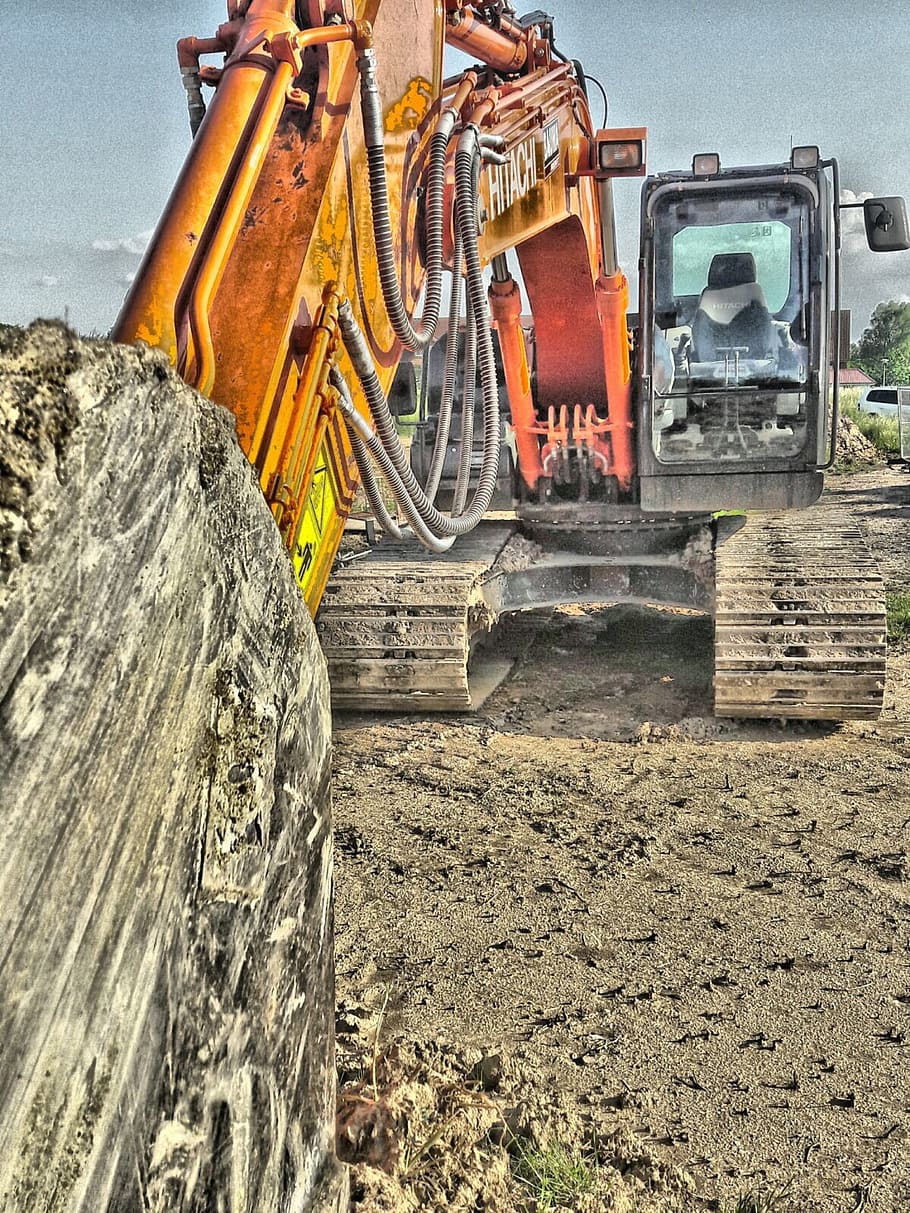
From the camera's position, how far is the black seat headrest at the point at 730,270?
670 centimetres

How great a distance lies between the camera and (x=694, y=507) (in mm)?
6926

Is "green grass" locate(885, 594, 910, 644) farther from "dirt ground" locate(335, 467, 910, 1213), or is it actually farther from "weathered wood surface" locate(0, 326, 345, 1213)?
"weathered wood surface" locate(0, 326, 345, 1213)

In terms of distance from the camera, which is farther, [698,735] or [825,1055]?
[698,735]

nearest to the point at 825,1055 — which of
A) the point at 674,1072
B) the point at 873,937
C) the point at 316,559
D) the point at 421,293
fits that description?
the point at 674,1072

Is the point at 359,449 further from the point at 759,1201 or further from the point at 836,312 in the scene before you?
the point at 836,312

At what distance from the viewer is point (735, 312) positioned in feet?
22.1

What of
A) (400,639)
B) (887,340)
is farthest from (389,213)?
(887,340)

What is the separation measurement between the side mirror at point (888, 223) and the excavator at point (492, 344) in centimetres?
2

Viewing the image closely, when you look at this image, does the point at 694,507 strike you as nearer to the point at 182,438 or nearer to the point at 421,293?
the point at 421,293

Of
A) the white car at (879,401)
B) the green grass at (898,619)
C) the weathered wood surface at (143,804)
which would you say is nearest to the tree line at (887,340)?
the white car at (879,401)

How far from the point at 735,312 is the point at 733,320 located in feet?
0.16

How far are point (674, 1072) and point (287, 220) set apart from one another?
2.42m

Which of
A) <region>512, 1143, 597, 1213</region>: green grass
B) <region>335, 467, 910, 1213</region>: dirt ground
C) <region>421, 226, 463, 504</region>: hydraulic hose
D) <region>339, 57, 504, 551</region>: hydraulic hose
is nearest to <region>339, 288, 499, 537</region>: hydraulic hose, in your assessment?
<region>339, 57, 504, 551</region>: hydraulic hose

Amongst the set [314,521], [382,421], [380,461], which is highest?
[382,421]
